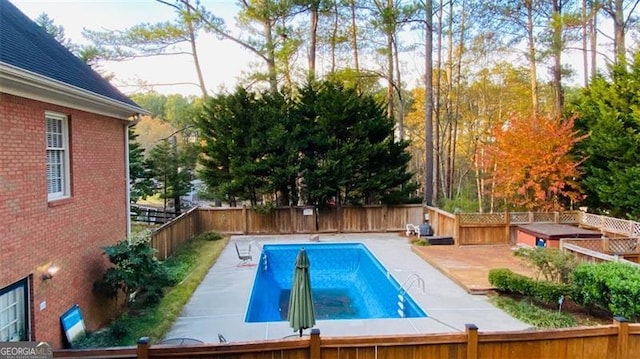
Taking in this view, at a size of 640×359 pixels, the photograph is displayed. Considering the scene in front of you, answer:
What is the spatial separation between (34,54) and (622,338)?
8202 millimetres

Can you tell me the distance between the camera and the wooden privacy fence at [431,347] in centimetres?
402

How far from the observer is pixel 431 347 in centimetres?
426

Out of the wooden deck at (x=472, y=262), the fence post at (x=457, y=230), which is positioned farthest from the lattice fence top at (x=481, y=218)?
the wooden deck at (x=472, y=262)

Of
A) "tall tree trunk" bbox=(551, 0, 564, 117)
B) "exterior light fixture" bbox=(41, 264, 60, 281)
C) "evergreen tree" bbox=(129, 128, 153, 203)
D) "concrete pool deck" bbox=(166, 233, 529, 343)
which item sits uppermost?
"tall tree trunk" bbox=(551, 0, 564, 117)

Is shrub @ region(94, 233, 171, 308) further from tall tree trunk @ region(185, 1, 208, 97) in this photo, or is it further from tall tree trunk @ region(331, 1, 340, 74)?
tall tree trunk @ region(331, 1, 340, 74)

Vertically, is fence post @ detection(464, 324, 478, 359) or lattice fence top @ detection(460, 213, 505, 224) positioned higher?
lattice fence top @ detection(460, 213, 505, 224)

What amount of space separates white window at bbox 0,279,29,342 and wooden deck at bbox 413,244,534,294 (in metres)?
8.02

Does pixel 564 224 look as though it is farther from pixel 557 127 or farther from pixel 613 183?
pixel 557 127

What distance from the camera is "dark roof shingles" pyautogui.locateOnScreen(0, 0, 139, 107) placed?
513 cm

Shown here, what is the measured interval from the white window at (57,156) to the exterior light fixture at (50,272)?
38.3 inches

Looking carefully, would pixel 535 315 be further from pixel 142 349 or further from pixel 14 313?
pixel 14 313

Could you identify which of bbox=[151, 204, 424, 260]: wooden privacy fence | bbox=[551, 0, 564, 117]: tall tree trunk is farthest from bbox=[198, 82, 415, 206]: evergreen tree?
bbox=[551, 0, 564, 117]: tall tree trunk

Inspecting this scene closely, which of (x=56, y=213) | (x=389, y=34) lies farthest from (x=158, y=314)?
(x=389, y=34)

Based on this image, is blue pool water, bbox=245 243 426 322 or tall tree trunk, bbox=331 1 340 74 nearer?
blue pool water, bbox=245 243 426 322
